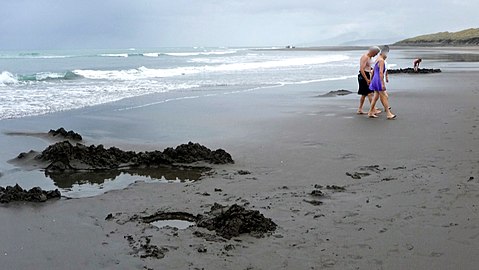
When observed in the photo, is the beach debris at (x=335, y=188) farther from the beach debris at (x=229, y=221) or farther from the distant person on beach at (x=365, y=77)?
the distant person on beach at (x=365, y=77)

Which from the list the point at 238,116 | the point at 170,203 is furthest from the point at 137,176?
the point at 238,116

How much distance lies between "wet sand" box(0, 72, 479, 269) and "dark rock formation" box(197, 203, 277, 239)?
0.13 metres

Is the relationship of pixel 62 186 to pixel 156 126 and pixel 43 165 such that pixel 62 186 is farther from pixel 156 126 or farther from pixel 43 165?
pixel 156 126

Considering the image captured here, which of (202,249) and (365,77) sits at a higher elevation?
(365,77)

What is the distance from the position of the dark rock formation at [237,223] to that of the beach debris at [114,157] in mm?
2435

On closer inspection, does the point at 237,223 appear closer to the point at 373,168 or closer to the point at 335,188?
the point at 335,188

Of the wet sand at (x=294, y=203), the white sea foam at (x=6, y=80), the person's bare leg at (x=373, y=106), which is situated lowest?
the wet sand at (x=294, y=203)

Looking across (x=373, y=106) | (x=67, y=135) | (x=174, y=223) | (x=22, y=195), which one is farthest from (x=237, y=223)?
(x=373, y=106)

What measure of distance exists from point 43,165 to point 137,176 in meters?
1.54

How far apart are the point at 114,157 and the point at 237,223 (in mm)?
3276

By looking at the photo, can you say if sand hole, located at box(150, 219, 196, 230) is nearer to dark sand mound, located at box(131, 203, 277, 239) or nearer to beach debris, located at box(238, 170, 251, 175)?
dark sand mound, located at box(131, 203, 277, 239)

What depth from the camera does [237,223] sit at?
4543mm

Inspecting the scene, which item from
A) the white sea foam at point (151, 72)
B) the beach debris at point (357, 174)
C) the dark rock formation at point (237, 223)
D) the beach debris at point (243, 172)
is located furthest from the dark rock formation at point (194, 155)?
the white sea foam at point (151, 72)

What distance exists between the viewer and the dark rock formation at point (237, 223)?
4.50m
